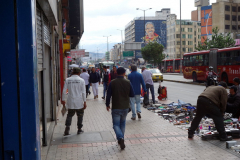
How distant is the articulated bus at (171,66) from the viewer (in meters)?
61.9

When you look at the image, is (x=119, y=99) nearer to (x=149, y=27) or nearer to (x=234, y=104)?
(x=234, y=104)

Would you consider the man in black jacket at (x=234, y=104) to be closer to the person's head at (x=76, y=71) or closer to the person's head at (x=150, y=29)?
the person's head at (x=76, y=71)

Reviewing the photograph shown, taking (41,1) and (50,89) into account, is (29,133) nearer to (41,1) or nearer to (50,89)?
(41,1)

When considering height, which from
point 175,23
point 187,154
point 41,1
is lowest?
point 187,154

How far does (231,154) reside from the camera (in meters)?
5.90

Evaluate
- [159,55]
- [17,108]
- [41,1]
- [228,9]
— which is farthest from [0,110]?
[228,9]

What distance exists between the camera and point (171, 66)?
213 ft

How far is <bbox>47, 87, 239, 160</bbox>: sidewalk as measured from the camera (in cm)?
593

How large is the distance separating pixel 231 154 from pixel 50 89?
17.1 ft

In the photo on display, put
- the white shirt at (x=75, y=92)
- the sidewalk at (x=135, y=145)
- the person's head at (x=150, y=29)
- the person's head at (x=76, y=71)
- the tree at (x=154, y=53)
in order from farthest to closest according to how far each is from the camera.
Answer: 1. the person's head at (x=150, y=29)
2. the tree at (x=154, y=53)
3. the person's head at (x=76, y=71)
4. the white shirt at (x=75, y=92)
5. the sidewalk at (x=135, y=145)

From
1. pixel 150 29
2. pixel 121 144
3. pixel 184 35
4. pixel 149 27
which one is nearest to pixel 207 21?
pixel 184 35

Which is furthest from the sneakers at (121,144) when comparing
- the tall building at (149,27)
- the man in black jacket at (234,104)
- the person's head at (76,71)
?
the tall building at (149,27)

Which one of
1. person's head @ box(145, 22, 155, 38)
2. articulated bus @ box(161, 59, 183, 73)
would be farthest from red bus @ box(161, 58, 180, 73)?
person's head @ box(145, 22, 155, 38)

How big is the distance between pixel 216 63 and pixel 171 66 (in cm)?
3789
